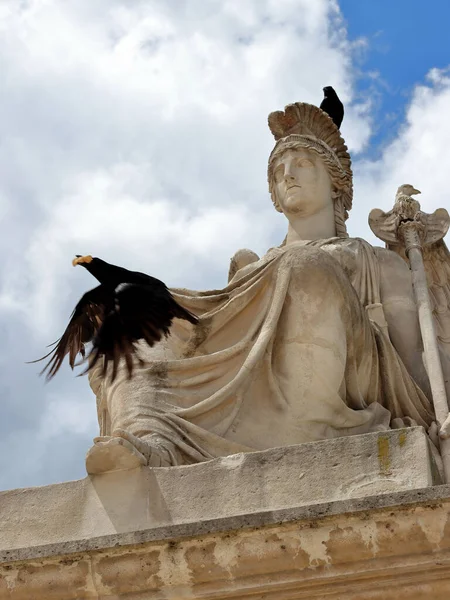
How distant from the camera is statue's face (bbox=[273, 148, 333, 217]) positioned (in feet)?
31.2

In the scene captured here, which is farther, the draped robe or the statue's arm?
the statue's arm

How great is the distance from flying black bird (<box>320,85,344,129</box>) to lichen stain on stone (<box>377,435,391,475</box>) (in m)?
4.62

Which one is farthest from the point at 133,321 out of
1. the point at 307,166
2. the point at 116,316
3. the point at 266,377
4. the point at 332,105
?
the point at 332,105

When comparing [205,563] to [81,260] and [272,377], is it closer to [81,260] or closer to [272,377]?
[272,377]

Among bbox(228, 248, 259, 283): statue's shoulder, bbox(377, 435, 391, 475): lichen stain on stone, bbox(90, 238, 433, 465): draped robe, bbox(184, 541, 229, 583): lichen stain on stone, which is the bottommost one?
bbox(184, 541, 229, 583): lichen stain on stone

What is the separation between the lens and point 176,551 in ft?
19.1

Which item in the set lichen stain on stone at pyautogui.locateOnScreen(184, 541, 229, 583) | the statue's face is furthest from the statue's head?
lichen stain on stone at pyautogui.locateOnScreen(184, 541, 229, 583)

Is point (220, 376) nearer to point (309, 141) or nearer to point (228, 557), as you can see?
point (228, 557)

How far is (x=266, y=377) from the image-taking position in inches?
285

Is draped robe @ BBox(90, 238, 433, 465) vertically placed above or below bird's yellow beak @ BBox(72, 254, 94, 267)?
below

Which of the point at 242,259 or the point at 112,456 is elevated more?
the point at 242,259

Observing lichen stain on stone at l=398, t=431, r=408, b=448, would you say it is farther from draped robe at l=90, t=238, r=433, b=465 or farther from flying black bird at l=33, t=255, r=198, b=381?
flying black bird at l=33, t=255, r=198, b=381

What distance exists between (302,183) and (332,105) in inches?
52.2

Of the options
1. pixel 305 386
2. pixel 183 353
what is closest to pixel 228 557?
pixel 305 386
